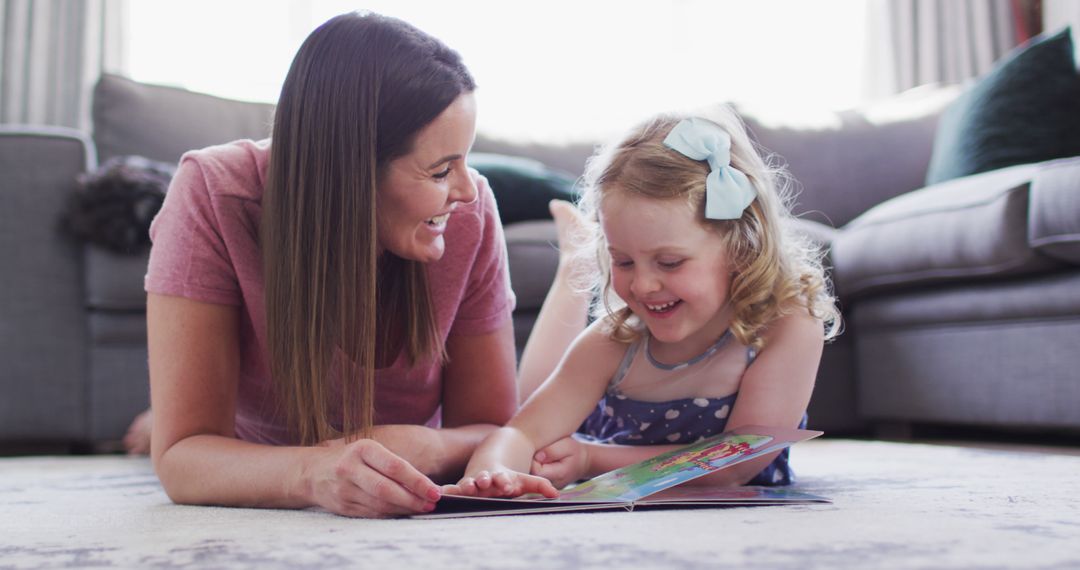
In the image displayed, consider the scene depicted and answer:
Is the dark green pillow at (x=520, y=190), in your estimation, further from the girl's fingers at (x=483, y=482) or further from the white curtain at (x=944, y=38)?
the white curtain at (x=944, y=38)

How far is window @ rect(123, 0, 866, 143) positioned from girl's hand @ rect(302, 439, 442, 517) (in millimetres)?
3202

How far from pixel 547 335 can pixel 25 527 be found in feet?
3.15

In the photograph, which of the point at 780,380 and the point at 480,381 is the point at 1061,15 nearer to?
the point at 780,380

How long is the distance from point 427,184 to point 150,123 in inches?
71.5

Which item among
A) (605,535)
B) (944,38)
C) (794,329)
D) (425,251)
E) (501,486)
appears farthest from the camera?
(944,38)

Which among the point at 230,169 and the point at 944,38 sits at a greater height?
the point at 944,38

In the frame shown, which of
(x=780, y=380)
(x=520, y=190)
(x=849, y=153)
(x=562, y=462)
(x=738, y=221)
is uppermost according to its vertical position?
(x=849, y=153)

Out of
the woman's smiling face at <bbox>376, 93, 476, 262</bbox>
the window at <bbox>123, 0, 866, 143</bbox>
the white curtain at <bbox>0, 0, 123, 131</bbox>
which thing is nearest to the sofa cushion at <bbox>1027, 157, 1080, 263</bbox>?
the woman's smiling face at <bbox>376, 93, 476, 262</bbox>

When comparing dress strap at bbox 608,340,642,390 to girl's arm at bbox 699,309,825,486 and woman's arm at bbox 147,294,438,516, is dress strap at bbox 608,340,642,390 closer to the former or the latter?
girl's arm at bbox 699,309,825,486

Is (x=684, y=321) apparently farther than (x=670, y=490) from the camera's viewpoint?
Yes

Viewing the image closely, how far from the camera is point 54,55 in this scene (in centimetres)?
388

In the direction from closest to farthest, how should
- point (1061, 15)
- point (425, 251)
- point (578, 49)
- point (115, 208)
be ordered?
point (425, 251) < point (115, 208) < point (1061, 15) < point (578, 49)

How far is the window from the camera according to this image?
13.2 feet

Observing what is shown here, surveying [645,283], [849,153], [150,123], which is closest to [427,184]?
[645,283]
